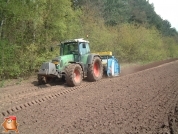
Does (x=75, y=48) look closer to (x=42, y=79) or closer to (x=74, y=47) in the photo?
(x=74, y=47)

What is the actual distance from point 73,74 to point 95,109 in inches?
133

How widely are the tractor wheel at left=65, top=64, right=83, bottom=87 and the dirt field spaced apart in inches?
11.1

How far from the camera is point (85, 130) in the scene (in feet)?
16.5

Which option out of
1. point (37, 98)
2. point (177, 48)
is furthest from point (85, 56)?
point (177, 48)

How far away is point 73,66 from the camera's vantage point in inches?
385

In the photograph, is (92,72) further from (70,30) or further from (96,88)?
(70,30)

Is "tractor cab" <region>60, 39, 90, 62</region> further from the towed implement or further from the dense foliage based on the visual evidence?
the dense foliage

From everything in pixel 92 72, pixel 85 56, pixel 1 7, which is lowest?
pixel 92 72

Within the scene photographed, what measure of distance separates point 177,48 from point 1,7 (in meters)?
54.7

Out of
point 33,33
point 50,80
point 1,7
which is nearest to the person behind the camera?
point 50,80

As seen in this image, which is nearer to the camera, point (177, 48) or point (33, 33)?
point (33, 33)

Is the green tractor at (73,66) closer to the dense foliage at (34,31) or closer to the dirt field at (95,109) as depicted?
the dirt field at (95,109)

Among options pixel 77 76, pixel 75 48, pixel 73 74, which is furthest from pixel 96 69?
pixel 73 74

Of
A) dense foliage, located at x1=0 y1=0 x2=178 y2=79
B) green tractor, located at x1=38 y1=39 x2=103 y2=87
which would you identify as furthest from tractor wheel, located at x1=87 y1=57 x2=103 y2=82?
dense foliage, located at x1=0 y1=0 x2=178 y2=79
